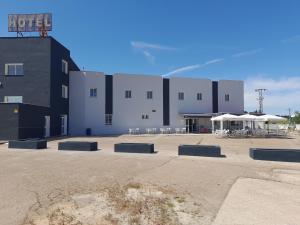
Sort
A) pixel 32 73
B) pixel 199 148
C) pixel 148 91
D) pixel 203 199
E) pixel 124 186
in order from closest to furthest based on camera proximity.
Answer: pixel 203 199, pixel 124 186, pixel 199 148, pixel 32 73, pixel 148 91

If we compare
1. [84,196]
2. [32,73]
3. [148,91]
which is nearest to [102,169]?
[84,196]

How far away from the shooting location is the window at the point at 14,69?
3047 centimetres

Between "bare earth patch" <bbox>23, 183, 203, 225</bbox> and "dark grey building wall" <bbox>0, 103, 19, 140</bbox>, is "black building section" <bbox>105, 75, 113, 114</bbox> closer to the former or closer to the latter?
"dark grey building wall" <bbox>0, 103, 19, 140</bbox>

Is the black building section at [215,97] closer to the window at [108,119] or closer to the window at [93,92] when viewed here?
the window at [108,119]

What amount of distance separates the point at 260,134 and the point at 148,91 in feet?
50.7

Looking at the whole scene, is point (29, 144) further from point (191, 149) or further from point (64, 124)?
point (64, 124)

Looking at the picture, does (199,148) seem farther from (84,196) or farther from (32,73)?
(32,73)

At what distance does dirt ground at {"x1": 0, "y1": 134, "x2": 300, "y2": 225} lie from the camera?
576 centimetres

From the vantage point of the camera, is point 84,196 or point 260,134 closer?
point 84,196

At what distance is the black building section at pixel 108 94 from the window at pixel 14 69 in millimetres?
10905

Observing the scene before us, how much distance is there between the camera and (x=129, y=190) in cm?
777

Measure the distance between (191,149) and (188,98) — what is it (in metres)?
25.8

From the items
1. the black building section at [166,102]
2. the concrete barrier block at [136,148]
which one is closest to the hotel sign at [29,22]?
the black building section at [166,102]

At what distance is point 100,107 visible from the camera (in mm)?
37438
